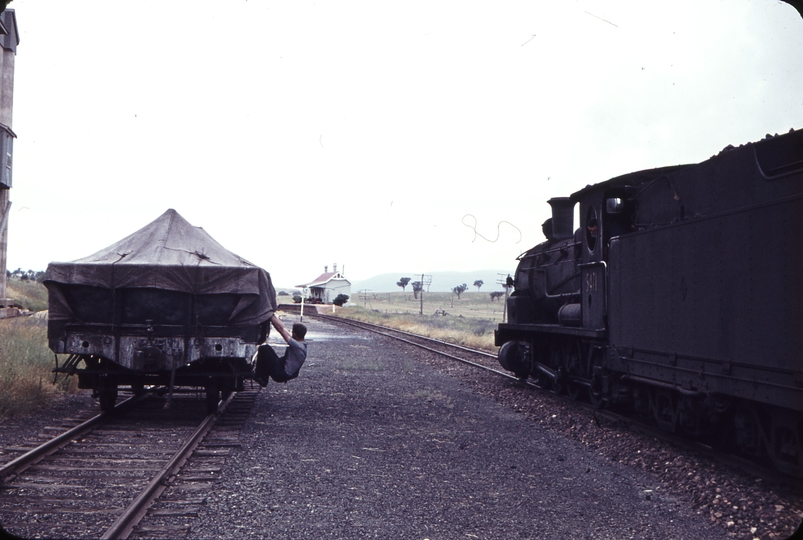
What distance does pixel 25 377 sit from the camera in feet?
33.1

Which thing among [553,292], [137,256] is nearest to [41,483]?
[137,256]

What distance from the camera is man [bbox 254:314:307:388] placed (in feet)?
30.6

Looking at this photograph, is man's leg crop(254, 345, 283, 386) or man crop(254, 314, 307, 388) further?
man's leg crop(254, 345, 283, 386)

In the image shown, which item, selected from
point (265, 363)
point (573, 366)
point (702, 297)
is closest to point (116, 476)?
point (265, 363)

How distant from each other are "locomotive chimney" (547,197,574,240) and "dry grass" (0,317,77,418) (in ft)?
29.4

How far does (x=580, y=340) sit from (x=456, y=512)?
590 centimetres

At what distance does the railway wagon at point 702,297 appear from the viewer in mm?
5383

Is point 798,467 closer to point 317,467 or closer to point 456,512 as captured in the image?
point 456,512

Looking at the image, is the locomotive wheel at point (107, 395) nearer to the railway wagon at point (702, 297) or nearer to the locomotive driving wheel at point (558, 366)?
the railway wagon at point (702, 297)

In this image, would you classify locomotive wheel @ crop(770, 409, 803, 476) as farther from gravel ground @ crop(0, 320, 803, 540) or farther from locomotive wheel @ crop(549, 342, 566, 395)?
locomotive wheel @ crop(549, 342, 566, 395)

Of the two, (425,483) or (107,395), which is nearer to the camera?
(425,483)

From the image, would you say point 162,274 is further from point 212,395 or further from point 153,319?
point 212,395

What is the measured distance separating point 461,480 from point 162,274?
4755 mm

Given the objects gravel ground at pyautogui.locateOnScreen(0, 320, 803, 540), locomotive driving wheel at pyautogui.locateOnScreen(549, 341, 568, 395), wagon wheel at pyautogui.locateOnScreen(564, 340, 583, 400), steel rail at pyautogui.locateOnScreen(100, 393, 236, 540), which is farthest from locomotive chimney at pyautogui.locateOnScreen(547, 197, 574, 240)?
steel rail at pyautogui.locateOnScreen(100, 393, 236, 540)
